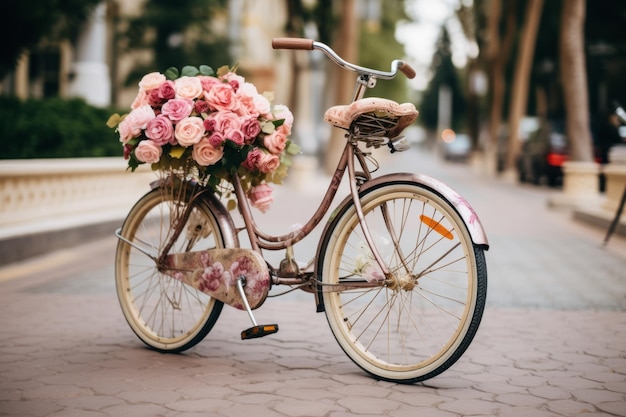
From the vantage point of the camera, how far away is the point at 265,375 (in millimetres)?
4461

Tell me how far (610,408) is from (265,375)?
168 centimetres

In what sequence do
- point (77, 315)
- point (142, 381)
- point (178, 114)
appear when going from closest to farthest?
point (142, 381)
point (178, 114)
point (77, 315)

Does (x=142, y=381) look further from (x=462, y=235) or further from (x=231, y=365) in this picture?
(x=462, y=235)

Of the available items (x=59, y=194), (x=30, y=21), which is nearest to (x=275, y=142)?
(x=59, y=194)

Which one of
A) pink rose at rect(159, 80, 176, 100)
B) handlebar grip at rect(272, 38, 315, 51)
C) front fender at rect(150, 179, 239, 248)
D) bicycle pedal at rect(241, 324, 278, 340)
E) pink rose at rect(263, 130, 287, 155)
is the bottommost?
bicycle pedal at rect(241, 324, 278, 340)

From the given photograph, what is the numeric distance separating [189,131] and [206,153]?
149mm

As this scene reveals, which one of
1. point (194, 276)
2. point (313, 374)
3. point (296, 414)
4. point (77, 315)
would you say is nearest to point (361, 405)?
point (296, 414)

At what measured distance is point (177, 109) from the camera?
4641 millimetres

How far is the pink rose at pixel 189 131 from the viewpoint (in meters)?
4.59

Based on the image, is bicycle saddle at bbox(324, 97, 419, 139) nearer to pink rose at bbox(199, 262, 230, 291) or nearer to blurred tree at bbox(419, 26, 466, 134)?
pink rose at bbox(199, 262, 230, 291)

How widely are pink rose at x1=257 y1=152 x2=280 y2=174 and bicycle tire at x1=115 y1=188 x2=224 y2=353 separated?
407 mm

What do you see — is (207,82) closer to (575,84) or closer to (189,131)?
(189,131)

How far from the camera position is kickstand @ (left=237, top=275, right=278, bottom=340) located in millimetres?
4414

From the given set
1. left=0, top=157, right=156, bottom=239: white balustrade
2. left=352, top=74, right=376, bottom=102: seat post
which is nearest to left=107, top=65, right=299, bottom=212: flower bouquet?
left=352, top=74, right=376, bottom=102: seat post
